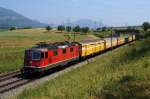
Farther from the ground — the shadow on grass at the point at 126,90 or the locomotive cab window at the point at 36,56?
the locomotive cab window at the point at 36,56

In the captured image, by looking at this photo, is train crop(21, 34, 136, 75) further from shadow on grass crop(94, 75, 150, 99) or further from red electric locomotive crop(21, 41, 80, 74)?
shadow on grass crop(94, 75, 150, 99)

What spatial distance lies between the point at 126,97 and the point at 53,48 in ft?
59.8

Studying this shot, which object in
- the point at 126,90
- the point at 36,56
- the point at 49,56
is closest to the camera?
the point at 126,90

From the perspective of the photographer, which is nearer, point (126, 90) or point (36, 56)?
point (126, 90)

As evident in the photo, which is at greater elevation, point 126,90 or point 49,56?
point 49,56

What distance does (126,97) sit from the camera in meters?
14.3

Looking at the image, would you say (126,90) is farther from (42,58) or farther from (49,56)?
(49,56)

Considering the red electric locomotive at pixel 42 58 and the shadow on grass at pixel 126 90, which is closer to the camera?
the shadow on grass at pixel 126 90

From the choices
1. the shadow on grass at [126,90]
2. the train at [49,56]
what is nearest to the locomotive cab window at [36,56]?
the train at [49,56]

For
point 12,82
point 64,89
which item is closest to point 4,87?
point 12,82

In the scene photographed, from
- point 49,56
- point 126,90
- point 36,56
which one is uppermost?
point 36,56

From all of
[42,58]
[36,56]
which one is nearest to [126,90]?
[42,58]

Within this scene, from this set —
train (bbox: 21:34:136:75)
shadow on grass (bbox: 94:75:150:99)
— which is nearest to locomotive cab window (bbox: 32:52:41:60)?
train (bbox: 21:34:136:75)

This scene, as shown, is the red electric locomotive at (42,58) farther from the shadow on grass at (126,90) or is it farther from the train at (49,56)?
the shadow on grass at (126,90)
